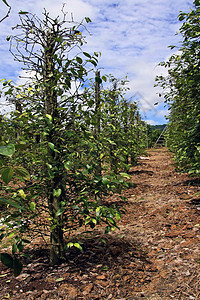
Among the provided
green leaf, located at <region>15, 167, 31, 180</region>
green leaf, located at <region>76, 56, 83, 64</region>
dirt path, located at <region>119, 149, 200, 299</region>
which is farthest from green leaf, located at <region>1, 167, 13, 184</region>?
dirt path, located at <region>119, 149, 200, 299</region>

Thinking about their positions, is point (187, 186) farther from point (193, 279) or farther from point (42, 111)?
point (42, 111)

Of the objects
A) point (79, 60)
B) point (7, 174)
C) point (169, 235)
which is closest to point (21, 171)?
point (7, 174)

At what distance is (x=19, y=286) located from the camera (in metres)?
2.29

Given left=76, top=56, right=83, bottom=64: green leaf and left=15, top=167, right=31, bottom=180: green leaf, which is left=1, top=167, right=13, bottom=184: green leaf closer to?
left=15, top=167, right=31, bottom=180: green leaf

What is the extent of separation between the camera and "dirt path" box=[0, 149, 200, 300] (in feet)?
7.13

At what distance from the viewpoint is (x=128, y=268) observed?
102 inches

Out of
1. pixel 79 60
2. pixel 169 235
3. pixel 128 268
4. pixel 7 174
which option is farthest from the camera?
pixel 169 235

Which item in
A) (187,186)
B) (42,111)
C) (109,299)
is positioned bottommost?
(109,299)

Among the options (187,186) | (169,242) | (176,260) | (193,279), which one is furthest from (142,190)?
(193,279)

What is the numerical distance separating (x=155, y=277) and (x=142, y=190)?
411 centimetres

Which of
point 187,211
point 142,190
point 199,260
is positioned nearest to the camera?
point 199,260

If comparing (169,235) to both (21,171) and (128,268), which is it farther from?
(21,171)

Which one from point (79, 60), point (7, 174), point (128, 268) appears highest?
point (79, 60)

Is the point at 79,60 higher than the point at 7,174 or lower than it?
higher
